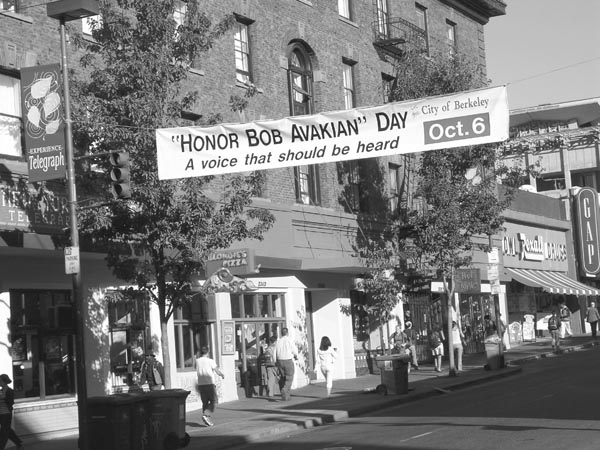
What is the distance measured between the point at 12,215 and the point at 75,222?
9.80ft

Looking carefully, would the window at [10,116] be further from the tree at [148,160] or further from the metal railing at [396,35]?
the metal railing at [396,35]

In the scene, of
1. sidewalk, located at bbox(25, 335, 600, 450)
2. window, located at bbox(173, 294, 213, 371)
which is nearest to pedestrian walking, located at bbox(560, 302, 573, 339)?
sidewalk, located at bbox(25, 335, 600, 450)

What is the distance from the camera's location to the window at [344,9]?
33.2 metres

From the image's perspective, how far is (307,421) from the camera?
65.9ft

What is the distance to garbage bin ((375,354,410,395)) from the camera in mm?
24750

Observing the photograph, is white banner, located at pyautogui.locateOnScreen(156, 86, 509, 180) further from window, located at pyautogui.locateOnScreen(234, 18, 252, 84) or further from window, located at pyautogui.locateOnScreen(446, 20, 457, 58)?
window, located at pyautogui.locateOnScreen(446, 20, 457, 58)

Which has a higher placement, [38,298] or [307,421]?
[38,298]

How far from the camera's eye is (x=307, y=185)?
3075 centimetres

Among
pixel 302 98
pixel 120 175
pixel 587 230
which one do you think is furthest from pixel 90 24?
pixel 587 230

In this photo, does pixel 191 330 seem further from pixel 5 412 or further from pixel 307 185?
pixel 5 412

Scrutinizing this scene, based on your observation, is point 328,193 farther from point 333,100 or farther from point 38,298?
point 38,298

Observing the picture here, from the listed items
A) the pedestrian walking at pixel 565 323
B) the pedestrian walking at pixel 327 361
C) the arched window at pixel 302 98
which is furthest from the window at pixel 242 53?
the pedestrian walking at pixel 565 323

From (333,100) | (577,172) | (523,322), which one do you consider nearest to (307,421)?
(333,100)

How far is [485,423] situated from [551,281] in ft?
106
